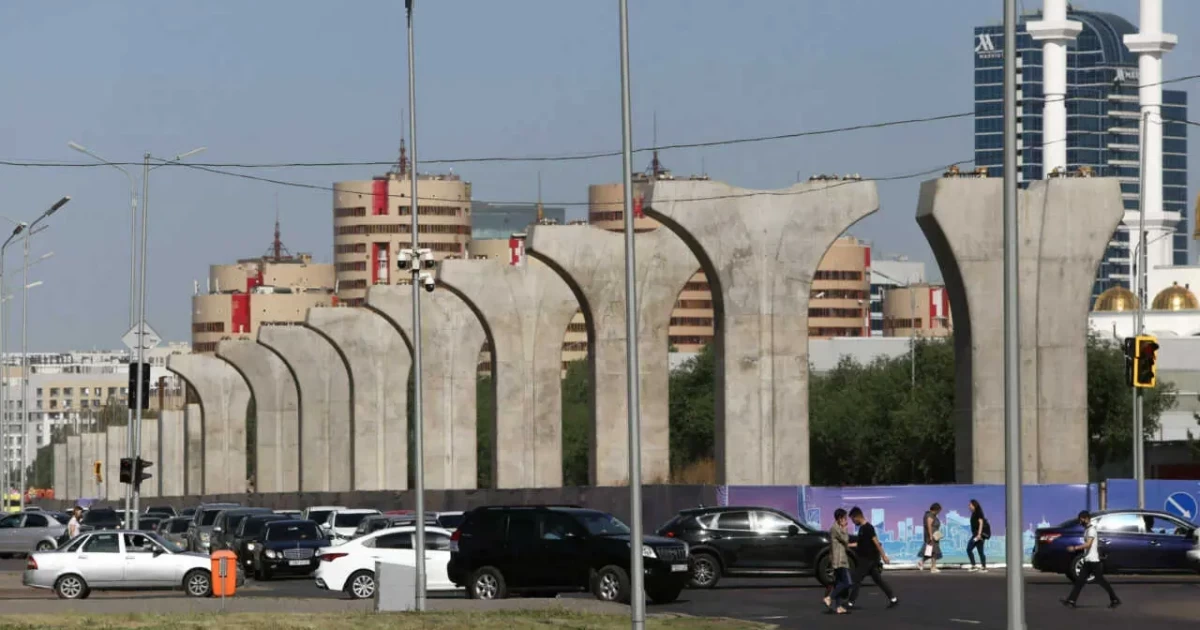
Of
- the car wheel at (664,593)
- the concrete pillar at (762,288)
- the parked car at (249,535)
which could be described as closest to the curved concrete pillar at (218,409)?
the parked car at (249,535)

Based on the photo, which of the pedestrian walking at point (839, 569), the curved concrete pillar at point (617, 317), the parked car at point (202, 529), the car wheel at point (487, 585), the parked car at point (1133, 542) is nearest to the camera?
the pedestrian walking at point (839, 569)

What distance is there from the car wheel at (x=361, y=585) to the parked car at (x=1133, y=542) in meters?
11.8

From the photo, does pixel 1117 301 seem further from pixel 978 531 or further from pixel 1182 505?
pixel 978 531

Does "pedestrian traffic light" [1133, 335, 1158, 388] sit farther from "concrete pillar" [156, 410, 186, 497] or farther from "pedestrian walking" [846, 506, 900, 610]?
"concrete pillar" [156, 410, 186, 497]

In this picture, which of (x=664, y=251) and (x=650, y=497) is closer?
(x=650, y=497)

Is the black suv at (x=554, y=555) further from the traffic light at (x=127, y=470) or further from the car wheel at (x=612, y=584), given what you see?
the traffic light at (x=127, y=470)

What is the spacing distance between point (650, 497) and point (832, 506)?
543cm

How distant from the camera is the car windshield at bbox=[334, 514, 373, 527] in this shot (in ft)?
157

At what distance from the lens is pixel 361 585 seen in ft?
113

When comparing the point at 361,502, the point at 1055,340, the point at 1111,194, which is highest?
the point at 1111,194

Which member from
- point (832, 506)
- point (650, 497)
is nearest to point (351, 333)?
point (650, 497)

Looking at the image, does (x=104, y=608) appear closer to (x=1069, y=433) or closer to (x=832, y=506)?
(x=832, y=506)

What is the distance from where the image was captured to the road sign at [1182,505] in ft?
142

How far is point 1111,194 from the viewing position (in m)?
41.6
